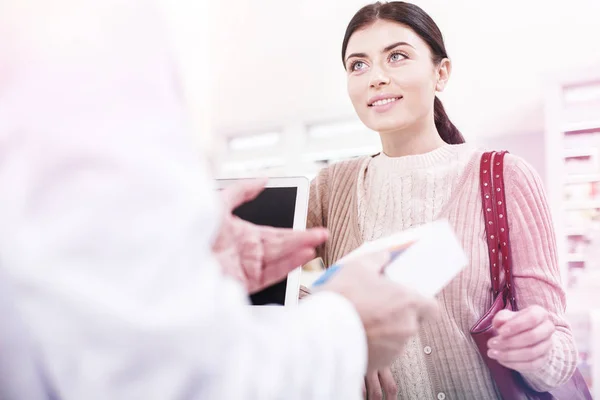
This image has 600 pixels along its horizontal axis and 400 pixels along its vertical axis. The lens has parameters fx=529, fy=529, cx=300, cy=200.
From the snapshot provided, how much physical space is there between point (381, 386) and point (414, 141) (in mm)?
445

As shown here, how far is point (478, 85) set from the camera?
1.29 metres

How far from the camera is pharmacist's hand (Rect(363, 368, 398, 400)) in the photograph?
0.89m

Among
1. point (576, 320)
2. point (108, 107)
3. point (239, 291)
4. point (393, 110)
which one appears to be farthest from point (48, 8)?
point (576, 320)

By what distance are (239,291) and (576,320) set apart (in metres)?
0.99

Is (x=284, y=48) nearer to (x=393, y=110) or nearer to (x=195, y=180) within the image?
(x=393, y=110)

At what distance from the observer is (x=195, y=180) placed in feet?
1.12

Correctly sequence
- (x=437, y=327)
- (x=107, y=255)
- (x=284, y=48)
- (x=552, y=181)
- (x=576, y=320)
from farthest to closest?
1. (x=284, y=48)
2. (x=552, y=181)
3. (x=576, y=320)
4. (x=437, y=327)
5. (x=107, y=255)

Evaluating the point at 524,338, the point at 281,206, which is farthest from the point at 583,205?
the point at 281,206

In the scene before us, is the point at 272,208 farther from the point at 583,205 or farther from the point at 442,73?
the point at 583,205

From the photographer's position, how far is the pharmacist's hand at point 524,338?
2.43 ft

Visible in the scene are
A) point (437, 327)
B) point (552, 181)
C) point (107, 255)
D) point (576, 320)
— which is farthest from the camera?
point (552, 181)

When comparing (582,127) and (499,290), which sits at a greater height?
(582,127)

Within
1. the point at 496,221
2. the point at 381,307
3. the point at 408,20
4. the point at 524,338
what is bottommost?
the point at 524,338

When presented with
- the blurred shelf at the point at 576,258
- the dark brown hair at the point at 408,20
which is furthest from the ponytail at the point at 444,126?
the blurred shelf at the point at 576,258
